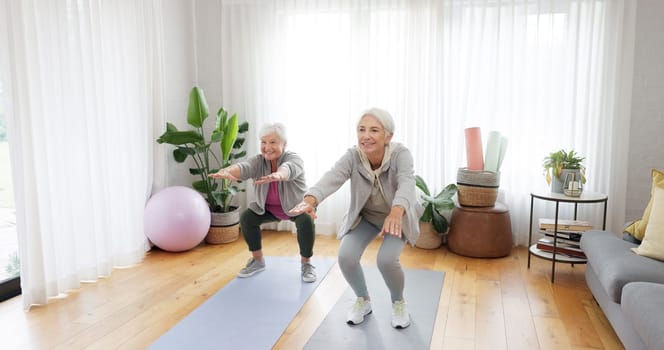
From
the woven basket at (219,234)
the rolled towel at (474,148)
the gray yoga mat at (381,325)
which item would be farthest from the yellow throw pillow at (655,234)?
the woven basket at (219,234)

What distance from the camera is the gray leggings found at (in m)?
2.68

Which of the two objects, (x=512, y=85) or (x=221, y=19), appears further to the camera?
(x=221, y=19)

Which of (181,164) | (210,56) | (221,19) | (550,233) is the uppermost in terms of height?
(221,19)

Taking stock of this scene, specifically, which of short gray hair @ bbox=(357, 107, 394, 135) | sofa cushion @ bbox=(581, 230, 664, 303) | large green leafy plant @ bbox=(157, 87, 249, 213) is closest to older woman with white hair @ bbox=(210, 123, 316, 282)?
short gray hair @ bbox=(357, 107, 394, 135)

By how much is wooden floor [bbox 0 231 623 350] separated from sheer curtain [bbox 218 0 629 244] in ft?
3.03

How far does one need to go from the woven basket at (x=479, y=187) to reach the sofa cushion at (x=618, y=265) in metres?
1.06

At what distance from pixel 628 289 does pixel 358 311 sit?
51.2 inches

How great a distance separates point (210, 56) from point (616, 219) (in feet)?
12.6

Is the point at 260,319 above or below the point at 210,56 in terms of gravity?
below

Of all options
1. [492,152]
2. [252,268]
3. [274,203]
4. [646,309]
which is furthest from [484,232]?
[646,309]

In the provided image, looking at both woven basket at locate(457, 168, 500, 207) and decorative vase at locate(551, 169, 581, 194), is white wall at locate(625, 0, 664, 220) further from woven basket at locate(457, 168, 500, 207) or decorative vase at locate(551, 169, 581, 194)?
woven basket at locate(457, 168, 500, 207)

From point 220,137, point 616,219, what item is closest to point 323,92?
point 220,137

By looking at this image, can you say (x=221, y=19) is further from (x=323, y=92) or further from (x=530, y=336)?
(x=530, y=336)

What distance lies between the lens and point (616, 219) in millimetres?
4070
